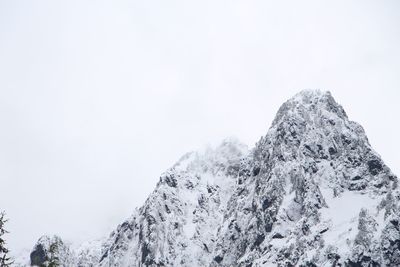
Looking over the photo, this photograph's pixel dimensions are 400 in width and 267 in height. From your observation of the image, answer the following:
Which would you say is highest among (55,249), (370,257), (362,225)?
(362,225)

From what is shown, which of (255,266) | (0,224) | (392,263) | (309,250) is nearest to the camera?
(0,224)

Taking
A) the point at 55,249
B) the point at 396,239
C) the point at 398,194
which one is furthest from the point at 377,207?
the point at 55,249

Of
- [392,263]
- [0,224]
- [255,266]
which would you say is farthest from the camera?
[255,266]

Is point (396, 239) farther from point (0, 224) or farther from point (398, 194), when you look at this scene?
point (0, 224)

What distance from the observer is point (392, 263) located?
166 metres

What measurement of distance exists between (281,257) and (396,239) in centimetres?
4392

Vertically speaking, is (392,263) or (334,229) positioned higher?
(334,229)

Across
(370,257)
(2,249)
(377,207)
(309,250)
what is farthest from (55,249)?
(377,207)

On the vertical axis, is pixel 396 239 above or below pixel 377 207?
below

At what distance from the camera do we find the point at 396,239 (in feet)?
552

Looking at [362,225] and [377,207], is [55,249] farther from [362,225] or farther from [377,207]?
[377,207]

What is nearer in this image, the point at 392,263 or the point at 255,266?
the point at 392,263

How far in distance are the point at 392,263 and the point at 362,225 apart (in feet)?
51.4

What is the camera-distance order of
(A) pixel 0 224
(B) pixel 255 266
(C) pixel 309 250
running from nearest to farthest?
(A) pixel 0 224 < (C) pixel 309 250 < (B) pixel 255 266
